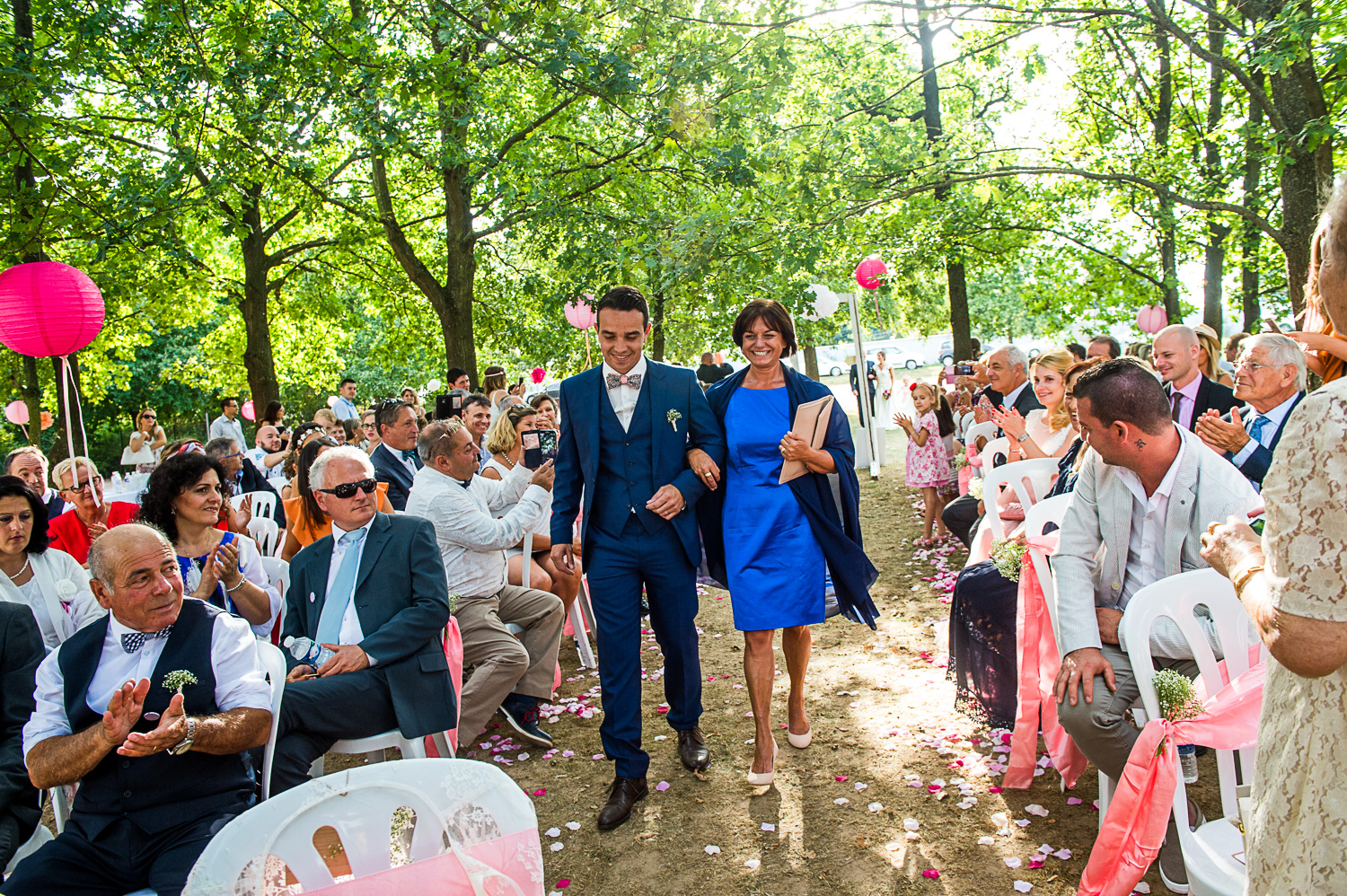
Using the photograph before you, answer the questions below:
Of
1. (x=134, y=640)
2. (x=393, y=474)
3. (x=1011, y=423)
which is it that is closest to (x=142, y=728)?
(x=134, y=640)

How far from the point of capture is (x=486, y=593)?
4559mm

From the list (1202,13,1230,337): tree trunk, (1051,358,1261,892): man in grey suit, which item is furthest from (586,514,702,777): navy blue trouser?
(1202,13,1230,337): tree trunk

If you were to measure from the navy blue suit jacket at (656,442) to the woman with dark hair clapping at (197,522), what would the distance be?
1423 mm

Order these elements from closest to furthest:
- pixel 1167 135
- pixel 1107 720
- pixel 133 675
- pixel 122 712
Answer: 1. pixel 122 712
2. pixel 133 675
3. pixel 1107 720
4. pixel 1167 135

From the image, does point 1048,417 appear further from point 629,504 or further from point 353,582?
point 353,582

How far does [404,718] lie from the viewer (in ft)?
11.0

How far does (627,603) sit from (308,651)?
4.26ft

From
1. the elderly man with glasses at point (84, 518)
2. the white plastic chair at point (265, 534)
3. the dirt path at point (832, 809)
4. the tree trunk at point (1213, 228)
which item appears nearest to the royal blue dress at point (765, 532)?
the dirt path at point (832, 809)

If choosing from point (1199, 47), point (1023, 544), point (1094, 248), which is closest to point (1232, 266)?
point (1094, 248)

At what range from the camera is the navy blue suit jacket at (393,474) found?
593 centimetres

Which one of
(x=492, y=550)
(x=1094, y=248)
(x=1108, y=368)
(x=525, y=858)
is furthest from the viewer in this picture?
(x=1094, y=248)

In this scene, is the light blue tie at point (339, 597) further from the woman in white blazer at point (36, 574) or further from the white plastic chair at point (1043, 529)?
the white plastic chair at point (1043, 529)

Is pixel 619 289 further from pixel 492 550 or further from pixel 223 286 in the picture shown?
pixel 223 286

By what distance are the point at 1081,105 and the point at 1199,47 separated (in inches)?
383
